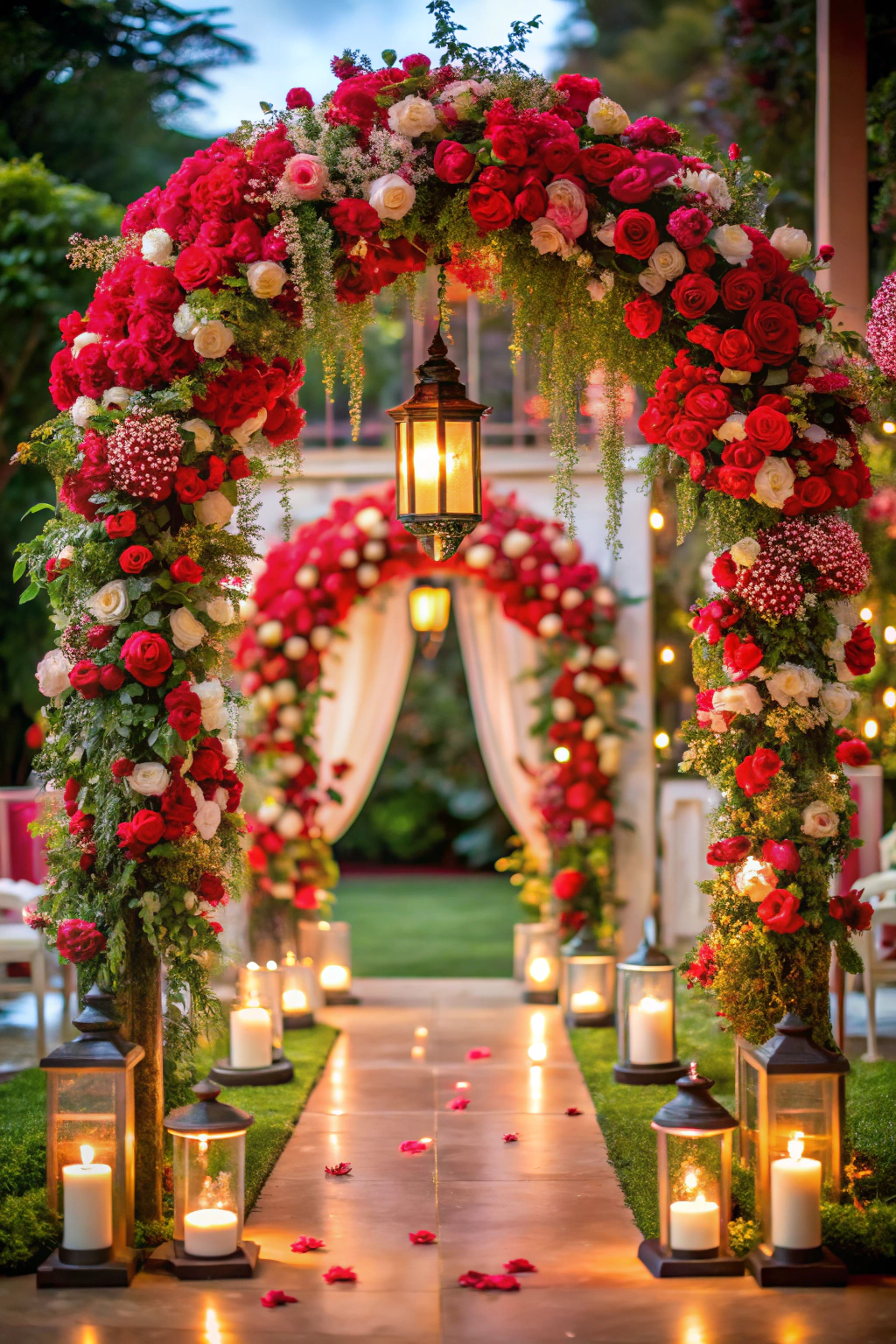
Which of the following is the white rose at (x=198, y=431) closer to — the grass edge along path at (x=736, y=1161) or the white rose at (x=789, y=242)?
the white rose at (x=789, y=242)

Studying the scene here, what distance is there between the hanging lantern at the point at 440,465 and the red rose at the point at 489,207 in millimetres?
426

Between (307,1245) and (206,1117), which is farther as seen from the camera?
(307,1245)

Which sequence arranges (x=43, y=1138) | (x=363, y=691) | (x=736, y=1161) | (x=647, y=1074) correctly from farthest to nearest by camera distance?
1. (x=363, y=691)
2. (x=647, y=1074)
3. (x=43, y=1138)
4. (x=736, y=1161)

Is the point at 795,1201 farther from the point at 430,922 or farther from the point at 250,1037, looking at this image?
the point at 430,922

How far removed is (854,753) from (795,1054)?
92cm

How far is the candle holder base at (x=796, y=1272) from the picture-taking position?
12.8ft

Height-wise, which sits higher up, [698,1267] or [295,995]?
[295,995]

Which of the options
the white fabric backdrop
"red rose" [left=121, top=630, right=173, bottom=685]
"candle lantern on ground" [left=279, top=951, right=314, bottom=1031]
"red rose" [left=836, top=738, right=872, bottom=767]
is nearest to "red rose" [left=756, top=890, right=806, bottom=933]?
"red rose" [left=836, top=738, right=872, bottom=767]

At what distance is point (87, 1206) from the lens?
3936 mm

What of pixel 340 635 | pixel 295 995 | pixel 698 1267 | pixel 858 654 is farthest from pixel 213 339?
pixel 295 995

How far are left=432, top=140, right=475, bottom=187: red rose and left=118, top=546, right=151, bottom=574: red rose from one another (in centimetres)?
140

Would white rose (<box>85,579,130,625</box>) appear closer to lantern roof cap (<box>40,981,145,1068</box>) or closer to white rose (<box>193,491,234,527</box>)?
white rose (<box>193,491,234,527</box>)

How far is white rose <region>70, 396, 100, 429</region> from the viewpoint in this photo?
4.35 m

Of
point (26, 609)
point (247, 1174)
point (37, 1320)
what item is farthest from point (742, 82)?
point (37, 1320)
